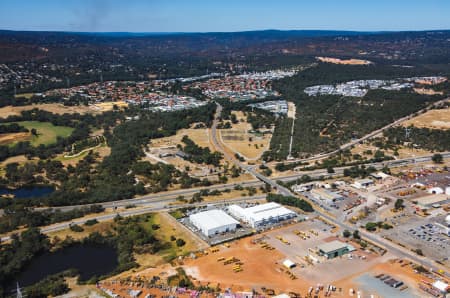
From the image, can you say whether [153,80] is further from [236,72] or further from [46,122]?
[46,122]

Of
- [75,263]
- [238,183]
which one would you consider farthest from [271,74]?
[75,263]

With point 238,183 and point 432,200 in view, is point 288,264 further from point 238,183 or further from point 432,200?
point 432,200

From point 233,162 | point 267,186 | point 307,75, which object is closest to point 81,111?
point 233,162

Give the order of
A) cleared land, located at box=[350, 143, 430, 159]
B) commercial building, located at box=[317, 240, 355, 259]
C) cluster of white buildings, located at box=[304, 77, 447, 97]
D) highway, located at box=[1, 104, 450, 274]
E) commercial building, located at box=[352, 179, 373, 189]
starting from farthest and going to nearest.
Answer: cluster of white buildings, located at box=[304, 77, 447, 97] → cleared land, located at box=[350, 143, 430, 159] → commercial building, located at box=[352, 179, 373, 189] → highway, located at box=[1, 104, 450, 274] → commercial building, located at box=[317, 240, 355, 259]

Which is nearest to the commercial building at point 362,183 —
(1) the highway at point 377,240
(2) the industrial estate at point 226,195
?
(2) the industrial estate at point 226,195

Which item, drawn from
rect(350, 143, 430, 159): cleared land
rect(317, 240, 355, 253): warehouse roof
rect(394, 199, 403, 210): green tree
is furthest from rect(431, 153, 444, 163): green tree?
Answer: rect(317, 240, 355, 253): warehouse roof

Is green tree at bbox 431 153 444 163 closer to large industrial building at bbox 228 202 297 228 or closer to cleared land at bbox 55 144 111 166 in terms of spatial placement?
large industrial building at bbox 228 202 297 228

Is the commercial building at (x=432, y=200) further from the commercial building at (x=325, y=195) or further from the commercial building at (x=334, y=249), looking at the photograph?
the commercial building at (x=334, y=249)
